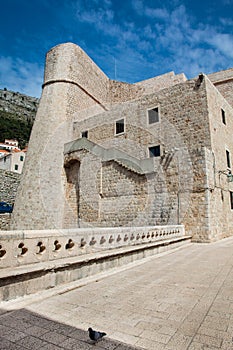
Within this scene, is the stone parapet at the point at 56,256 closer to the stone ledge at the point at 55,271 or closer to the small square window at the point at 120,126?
the stone ledge at the point at 55,271

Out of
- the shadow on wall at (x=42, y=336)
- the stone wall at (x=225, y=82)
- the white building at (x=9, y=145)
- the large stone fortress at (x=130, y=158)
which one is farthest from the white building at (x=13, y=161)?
the shadow on wall at (x=42, y=336)

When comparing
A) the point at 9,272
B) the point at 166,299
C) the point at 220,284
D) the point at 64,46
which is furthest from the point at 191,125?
the point at 64,46

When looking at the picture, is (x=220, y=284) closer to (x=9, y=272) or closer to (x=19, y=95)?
(x=9, y=272)

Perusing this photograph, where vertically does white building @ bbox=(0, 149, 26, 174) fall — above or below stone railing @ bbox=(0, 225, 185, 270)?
above

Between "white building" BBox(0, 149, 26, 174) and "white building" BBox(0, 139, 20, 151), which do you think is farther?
"white building" BBox(0, 139, 20, 151)

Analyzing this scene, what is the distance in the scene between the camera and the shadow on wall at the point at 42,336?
2.05 m

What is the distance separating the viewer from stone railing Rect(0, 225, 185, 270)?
10.7ft

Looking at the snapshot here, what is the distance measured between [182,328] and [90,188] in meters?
13.0

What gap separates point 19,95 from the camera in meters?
107

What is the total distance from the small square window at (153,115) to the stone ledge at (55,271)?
11256 millimetres

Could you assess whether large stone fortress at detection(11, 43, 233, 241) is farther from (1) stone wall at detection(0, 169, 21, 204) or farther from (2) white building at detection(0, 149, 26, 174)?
(2) white building at detection(0, 149, 26, 174)

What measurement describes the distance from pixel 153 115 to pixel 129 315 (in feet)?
47.0

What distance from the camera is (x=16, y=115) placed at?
9369cm

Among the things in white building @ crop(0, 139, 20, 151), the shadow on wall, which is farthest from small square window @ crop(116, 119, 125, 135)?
white building @ crop(0, 139, 20, 151)
